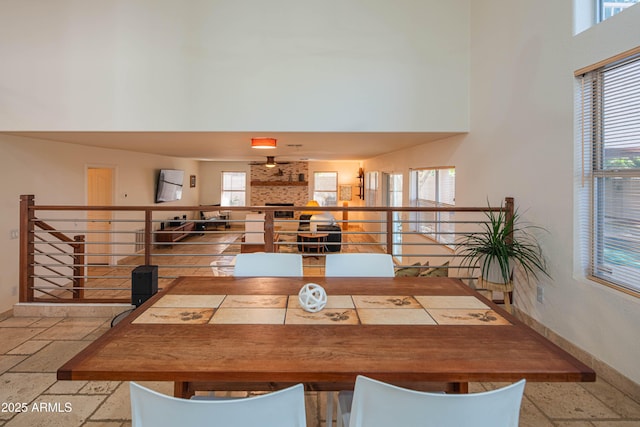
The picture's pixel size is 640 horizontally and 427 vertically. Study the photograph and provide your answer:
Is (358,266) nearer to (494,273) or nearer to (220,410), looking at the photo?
(494,273)

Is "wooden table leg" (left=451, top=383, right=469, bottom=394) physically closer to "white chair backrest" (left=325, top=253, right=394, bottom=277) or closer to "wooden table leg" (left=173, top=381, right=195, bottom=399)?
"white chair backrest" (left=325, top=253, right=394, bottom=277)

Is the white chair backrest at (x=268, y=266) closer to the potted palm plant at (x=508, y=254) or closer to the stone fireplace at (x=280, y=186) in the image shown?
the potted palm plant at (x=508, y=254)

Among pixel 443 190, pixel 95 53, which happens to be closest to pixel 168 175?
pixel 95 53

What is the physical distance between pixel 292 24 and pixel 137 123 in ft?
6.81

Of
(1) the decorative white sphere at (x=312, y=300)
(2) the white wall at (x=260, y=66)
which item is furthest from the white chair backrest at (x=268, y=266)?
(2) the white wall at (x=260, y=66)

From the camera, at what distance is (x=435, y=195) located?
17.1ft

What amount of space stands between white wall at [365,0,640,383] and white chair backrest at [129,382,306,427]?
2.28 metres

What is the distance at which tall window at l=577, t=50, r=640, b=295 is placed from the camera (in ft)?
6.93

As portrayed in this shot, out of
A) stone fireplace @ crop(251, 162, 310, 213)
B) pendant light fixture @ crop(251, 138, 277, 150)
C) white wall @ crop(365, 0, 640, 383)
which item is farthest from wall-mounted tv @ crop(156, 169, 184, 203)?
white wall @ crop(365, 0, 640, 383)

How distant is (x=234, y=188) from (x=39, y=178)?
8243mm

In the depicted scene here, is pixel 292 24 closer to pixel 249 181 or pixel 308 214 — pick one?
pixel 308 214

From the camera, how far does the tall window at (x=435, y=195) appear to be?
4727mm

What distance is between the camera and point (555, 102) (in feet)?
Answer: 8.81

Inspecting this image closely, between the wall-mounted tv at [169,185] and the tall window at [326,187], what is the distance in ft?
15.6
